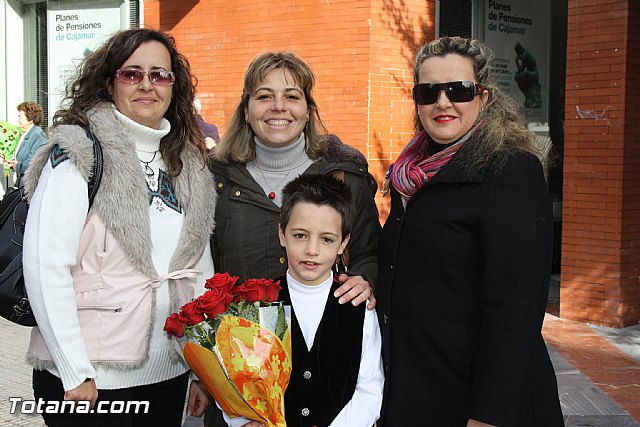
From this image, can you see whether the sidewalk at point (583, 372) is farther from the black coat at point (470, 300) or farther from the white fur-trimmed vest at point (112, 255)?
the black coat at point (470, 300)

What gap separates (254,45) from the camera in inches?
372

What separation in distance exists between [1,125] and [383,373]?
34.0 ft

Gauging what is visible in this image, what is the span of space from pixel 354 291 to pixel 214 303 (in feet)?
2.02

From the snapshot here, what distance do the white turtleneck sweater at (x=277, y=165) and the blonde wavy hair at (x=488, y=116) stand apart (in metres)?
0.79

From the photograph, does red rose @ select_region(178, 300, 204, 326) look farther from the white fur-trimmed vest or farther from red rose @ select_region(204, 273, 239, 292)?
the white fur-trimmed vest

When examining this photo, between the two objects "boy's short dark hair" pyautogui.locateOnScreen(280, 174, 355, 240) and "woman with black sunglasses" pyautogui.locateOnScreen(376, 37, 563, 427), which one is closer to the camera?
"woman with black sunglasses" pyautogui.locateOnScreen(376, 37, 563, 427)

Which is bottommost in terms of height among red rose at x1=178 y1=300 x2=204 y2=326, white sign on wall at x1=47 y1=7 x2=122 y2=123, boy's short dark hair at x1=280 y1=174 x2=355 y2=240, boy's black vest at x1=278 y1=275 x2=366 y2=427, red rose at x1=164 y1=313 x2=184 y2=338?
boy's black vest at x1=278 y1=275 x2=366 y2=427

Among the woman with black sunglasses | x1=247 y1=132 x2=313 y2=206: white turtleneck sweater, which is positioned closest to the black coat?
the woman with black sunglasses

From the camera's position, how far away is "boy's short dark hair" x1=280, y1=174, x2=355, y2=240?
2.99 metres

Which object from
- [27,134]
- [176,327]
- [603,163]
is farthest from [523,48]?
[176,327]

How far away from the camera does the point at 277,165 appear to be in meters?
3.51

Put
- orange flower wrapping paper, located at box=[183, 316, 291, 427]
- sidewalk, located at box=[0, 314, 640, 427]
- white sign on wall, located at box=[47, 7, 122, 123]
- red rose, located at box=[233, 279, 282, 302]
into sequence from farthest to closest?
white sign on wall, located at box=[47, 7, 122, 123]
sidewalk, located at box=[0, 314, 640, 427]
red rose, located at box=[233, 279, 282, 302]
orange flower wrapping paper, located at box=[183, 316, 291, 427]

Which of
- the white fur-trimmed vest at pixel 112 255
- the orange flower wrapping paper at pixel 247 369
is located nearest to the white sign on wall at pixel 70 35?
the white fur-trimmed vest at pixel 112 255

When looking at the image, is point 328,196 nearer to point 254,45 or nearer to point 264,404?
point 264,404
